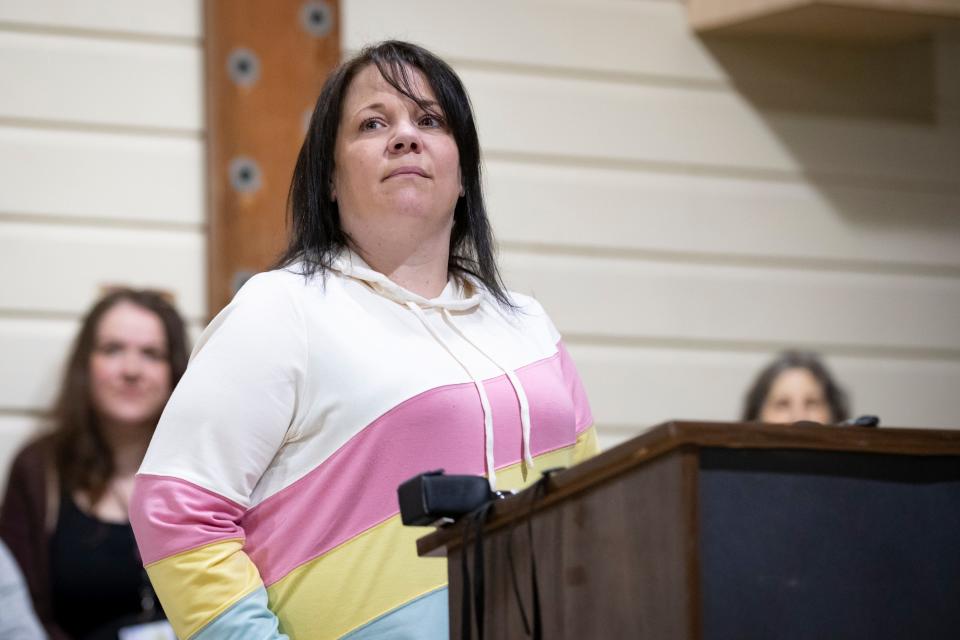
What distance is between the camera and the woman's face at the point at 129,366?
3102 mm

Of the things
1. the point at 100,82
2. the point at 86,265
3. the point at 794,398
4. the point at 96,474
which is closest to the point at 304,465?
the point at 96,474

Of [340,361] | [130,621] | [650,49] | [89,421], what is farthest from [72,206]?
[340,361]

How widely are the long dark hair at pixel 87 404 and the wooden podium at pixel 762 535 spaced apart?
6.35ft

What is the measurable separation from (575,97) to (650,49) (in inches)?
10.1

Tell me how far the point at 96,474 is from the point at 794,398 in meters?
1.67

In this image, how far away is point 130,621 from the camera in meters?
2.86

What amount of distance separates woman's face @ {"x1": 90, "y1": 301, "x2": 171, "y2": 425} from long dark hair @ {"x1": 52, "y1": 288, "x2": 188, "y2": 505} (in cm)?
1

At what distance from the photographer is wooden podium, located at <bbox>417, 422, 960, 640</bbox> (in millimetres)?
1142

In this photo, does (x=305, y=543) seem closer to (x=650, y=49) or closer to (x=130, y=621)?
(x=130, y=621)

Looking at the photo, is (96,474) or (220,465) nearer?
(220,465)

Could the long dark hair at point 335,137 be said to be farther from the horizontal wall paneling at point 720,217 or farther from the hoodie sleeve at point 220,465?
the horizontal wall paneling at point 720,217

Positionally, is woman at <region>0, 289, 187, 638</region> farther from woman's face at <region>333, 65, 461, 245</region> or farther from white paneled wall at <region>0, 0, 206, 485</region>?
woman's face at <region>333, 65, 461, 245</region>

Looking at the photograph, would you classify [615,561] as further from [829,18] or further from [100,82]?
[829,18]

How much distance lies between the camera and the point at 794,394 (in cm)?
357
